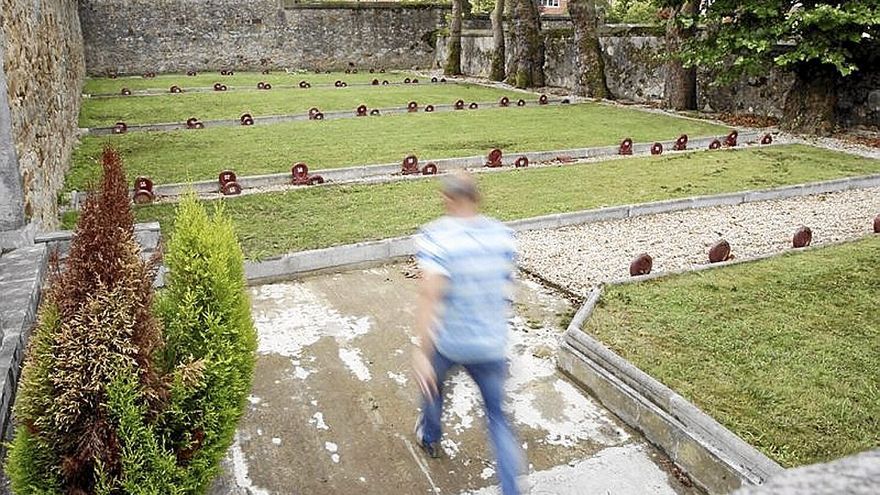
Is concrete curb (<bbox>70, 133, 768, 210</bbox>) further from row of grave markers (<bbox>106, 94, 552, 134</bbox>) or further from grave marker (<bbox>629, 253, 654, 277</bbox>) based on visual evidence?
grave marker (<bbox>629, 253, 654, 277</bbox>)

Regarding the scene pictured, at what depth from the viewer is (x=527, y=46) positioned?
23.9 metres

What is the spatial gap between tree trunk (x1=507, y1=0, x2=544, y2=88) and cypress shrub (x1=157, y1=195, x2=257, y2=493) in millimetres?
21616

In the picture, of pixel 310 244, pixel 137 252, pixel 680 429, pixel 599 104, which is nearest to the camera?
pixel 137 252

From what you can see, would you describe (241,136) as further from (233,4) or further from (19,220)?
(233,4)

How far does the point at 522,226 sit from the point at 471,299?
4972mm

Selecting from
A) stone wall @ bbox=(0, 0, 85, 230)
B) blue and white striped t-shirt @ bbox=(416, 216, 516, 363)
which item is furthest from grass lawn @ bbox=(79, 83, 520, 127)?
blue and white striped t-shirt @ bbox=(416, 216, 516, 363)

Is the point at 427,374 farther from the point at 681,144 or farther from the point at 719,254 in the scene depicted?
the point at 681,144

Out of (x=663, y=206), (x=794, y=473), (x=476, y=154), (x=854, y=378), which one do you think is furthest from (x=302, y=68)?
(x=794, y=473)

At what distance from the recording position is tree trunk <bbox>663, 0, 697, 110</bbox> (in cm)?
1798

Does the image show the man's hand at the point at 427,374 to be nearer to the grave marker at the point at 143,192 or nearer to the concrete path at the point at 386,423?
the concrete path at the point at 386,423

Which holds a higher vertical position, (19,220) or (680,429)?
(19,220)

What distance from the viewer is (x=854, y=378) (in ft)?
15.2

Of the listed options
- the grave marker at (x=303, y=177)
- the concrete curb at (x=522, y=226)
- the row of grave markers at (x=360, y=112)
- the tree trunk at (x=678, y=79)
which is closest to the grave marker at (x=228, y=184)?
the grave marker at (x=303, y=177)

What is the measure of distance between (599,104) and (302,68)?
16.5m
